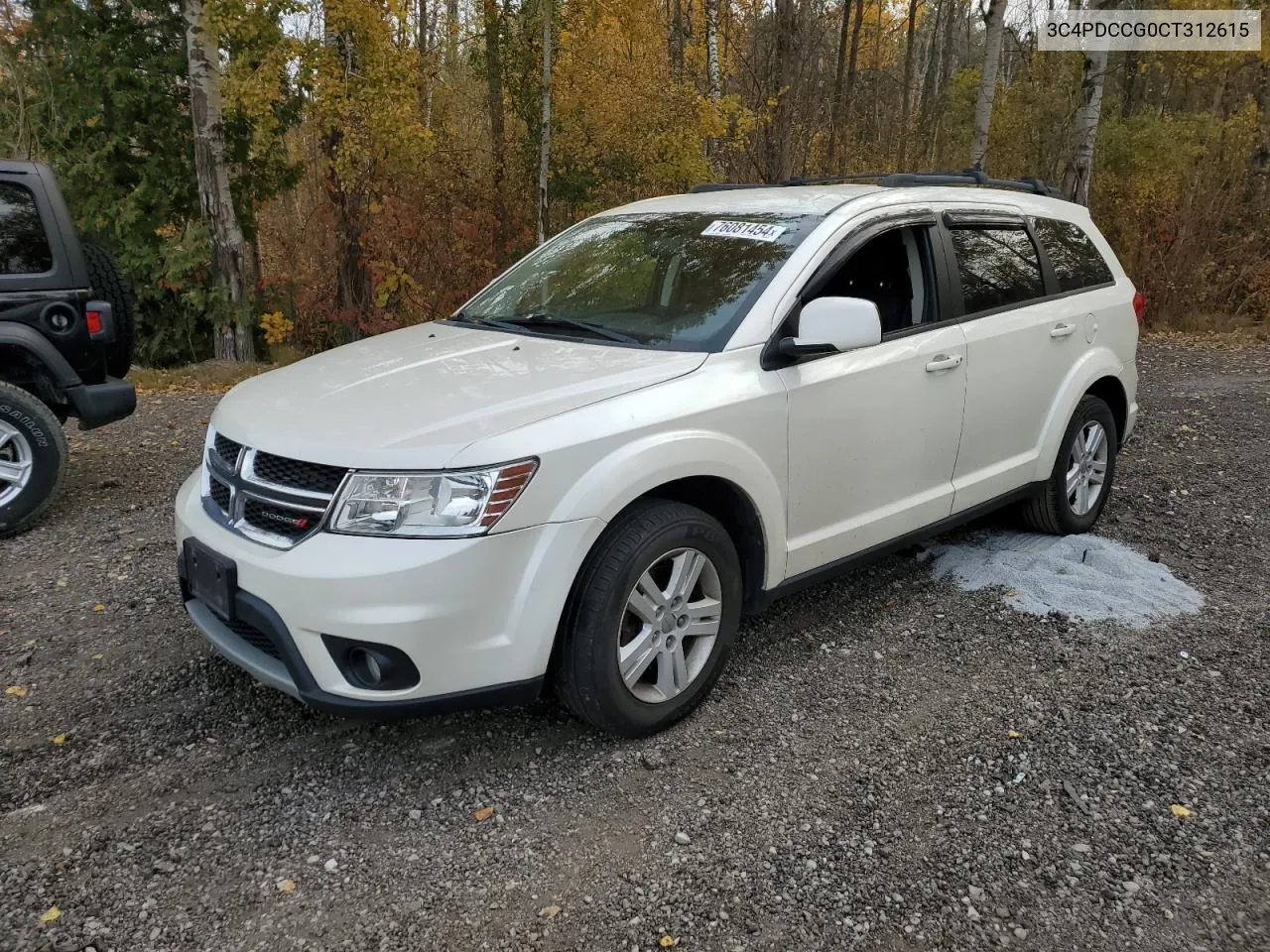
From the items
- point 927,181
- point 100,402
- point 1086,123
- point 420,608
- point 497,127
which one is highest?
point 1086,123

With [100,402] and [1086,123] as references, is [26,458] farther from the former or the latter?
[1086,123]

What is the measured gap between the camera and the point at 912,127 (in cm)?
2080

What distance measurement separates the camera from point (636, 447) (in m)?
2.94

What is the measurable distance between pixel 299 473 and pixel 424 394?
1.50 feet

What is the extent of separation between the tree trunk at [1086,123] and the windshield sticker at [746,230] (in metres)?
11.4

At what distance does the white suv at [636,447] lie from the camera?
106 inches

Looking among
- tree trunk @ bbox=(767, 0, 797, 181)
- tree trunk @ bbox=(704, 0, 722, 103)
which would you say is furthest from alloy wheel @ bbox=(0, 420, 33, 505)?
tree trunk @ bbox=(704, 0, 722, 103)

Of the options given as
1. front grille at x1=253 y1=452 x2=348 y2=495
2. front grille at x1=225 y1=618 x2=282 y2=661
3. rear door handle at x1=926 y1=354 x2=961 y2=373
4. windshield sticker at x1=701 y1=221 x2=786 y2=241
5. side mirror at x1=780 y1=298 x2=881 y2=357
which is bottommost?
front grille at x1=225 y1=618 x2=282 y2=661

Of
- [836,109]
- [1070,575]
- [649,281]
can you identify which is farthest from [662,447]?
[836,109]

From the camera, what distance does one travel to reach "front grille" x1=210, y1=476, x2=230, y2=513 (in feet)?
10.3

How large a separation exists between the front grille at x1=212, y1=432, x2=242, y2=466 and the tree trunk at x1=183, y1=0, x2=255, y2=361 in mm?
9010

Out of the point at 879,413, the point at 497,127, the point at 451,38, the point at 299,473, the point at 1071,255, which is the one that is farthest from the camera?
the point at 451,38

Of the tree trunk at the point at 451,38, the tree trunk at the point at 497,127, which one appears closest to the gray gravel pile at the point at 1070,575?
the tree trunk at the point at 497,127

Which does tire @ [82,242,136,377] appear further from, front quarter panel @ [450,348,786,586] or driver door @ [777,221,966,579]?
driver door @ [777,221,966,579]
